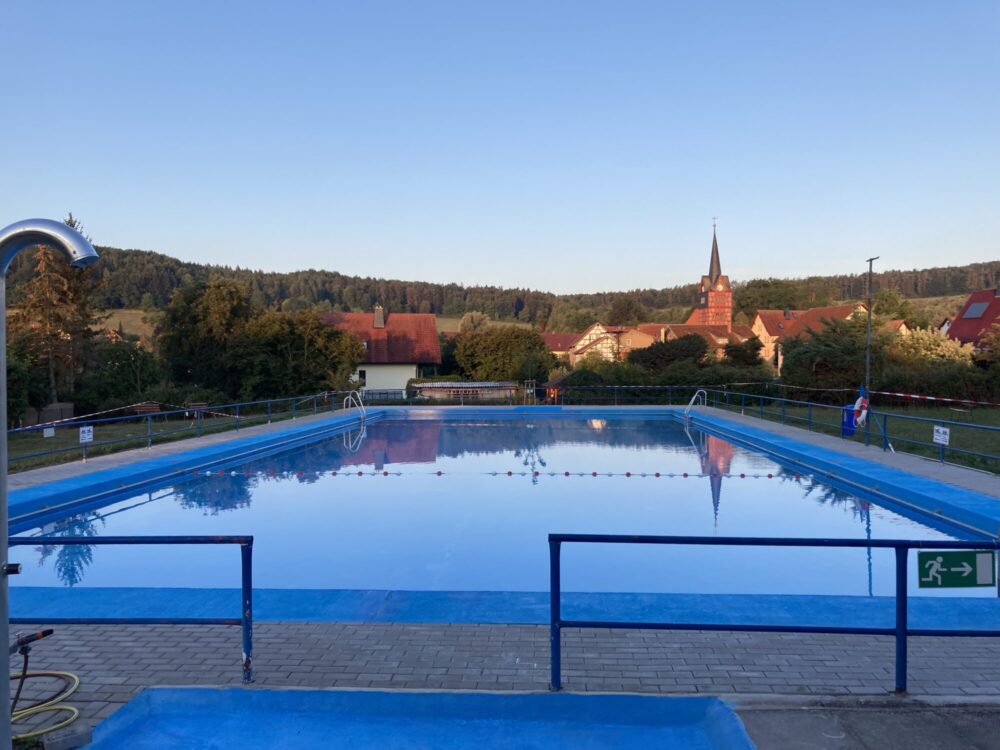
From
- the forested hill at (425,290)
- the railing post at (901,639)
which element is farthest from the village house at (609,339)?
the railing post at (901,639)

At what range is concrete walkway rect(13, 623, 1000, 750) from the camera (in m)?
3.17

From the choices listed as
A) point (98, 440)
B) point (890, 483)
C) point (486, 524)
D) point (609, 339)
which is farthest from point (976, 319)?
point (98, 440)

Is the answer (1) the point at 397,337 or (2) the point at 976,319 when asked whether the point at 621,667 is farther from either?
(2) the point at 976,319

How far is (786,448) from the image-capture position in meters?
14.2

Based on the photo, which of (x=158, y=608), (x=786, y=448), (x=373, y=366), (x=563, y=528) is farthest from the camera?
(x=373, y=366)

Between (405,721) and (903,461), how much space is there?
10.8m

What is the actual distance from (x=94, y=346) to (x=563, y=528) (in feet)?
104

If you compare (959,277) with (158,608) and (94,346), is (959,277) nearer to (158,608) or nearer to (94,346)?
(94,346)

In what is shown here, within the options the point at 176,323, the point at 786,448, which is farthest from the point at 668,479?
the point at 176,323

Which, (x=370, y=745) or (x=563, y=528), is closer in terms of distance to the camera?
(x=370, y=745)

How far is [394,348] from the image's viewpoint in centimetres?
4759

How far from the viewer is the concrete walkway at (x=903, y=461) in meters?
9.45

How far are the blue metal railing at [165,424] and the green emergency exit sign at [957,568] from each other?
29.8 feet

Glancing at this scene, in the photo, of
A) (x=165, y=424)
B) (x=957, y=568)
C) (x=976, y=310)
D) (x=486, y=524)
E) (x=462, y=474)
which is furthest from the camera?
(x=976, y=310)
